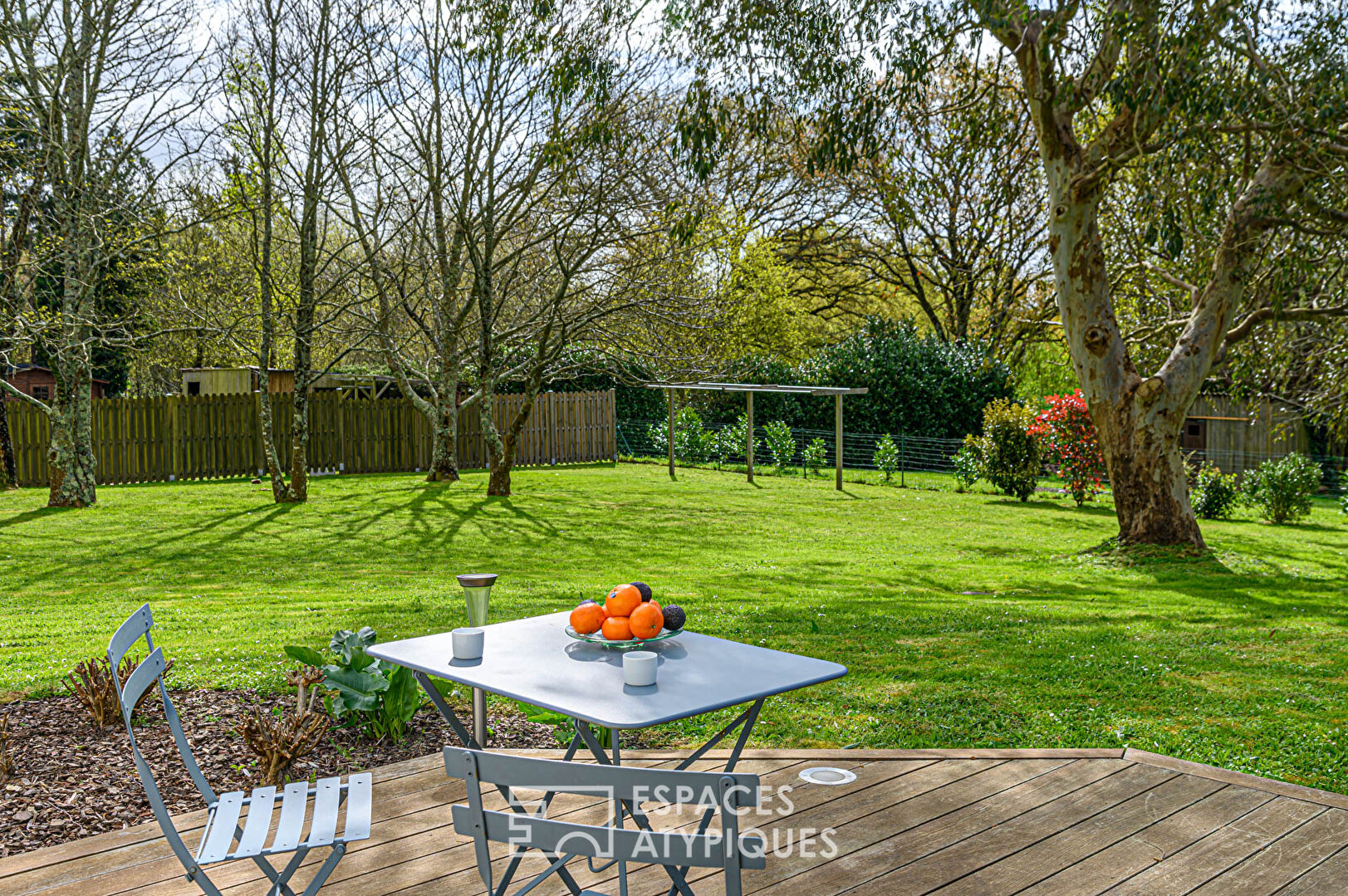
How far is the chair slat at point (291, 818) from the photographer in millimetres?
2467

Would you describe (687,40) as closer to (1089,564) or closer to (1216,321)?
(1216,321)

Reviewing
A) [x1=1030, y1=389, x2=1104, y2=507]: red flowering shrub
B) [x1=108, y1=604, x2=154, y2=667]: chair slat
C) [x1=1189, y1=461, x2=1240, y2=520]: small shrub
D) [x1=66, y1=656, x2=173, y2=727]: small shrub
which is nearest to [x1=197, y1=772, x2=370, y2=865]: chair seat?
[x1=108, y1=604, x2=154, y2=667]: chair slat

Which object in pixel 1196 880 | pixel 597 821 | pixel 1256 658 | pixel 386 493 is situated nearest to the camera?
pixel 1196 880

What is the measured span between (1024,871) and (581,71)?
28.9ft

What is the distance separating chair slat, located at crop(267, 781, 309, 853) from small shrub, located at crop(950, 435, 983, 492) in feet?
55.4

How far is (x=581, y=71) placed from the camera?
10.1m

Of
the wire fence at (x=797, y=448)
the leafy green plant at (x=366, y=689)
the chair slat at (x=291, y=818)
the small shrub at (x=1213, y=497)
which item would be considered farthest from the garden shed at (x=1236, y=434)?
the chair slat at (x=291, y=818)

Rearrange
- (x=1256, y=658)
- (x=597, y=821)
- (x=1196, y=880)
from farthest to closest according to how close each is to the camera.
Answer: (x=1256, y=658)
(x=597, y=821)
(x=1196, y=880)

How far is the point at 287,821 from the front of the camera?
103 inches

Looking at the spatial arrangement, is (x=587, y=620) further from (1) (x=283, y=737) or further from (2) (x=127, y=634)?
(1) (x=283, y=737)

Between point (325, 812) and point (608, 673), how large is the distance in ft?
2.70

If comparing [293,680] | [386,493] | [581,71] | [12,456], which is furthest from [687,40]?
[12,456]

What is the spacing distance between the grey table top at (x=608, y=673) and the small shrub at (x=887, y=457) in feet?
58.7

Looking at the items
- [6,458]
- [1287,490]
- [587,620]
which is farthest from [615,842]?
[6,458]
